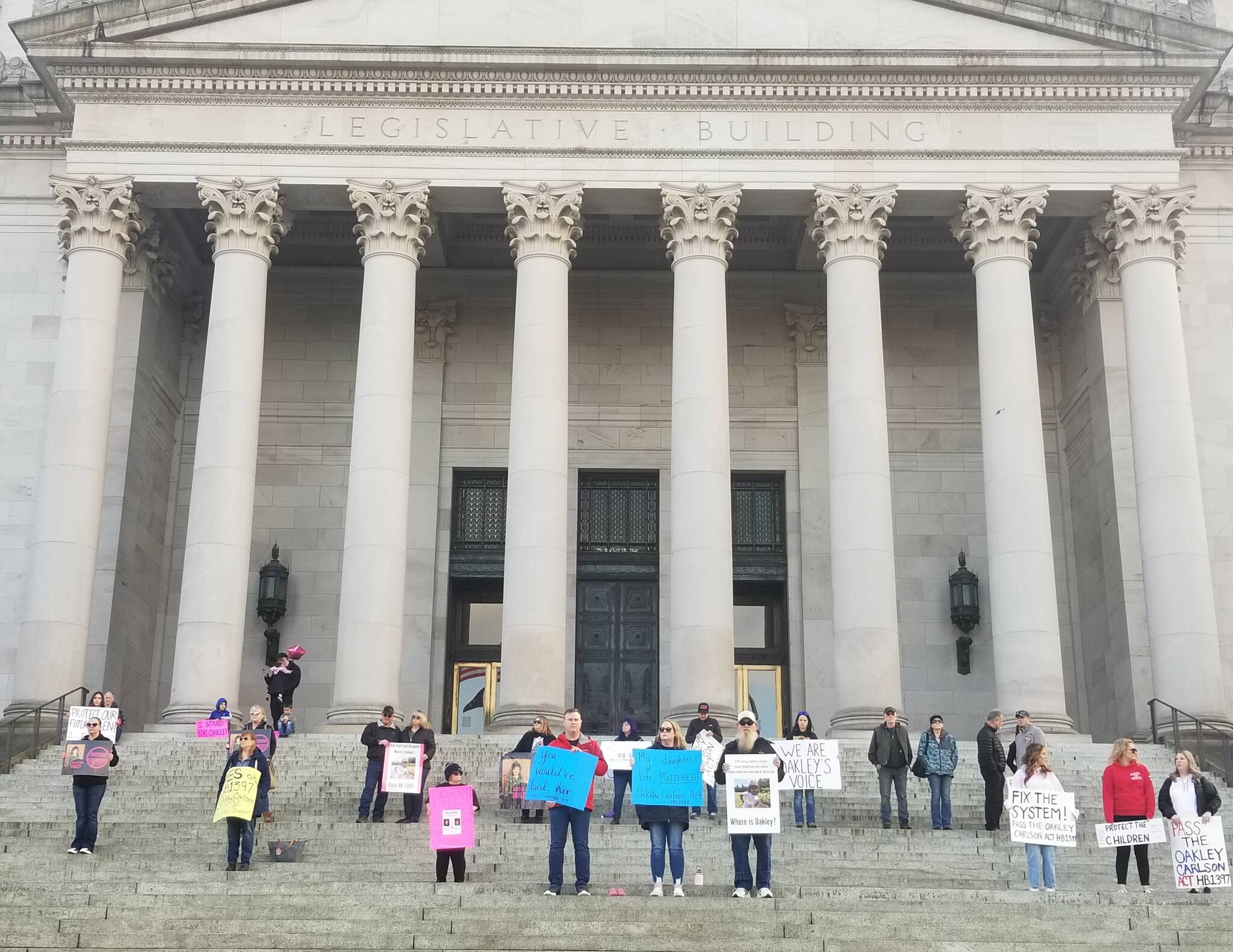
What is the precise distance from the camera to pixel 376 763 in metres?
23.5

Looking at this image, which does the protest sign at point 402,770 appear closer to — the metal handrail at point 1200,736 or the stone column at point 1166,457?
the metal handrail at point 1200,736

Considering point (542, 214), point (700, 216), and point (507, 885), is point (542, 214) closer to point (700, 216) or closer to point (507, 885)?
point (700, 216)

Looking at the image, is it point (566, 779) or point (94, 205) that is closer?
point (566, 779)

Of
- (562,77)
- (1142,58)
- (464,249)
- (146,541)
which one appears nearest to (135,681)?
(146,541)

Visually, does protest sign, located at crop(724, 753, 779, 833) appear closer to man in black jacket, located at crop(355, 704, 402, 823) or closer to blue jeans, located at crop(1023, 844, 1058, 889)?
blue jeans, located at crop(1023, 844, 1058, 889)

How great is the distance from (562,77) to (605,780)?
15013 millimetres

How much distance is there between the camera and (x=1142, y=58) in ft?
108

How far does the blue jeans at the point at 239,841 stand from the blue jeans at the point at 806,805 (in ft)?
26.1

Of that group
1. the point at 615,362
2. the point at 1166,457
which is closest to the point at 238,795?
the point at 1166,457

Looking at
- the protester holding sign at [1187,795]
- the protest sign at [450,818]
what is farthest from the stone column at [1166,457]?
the protest sign at [450,818]

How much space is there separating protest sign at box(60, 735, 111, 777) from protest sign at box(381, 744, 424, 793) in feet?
12.8

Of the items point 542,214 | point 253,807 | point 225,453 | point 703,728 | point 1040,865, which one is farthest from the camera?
point 542,214

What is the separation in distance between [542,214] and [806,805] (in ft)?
47.0

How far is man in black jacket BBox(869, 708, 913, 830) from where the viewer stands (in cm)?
2366
